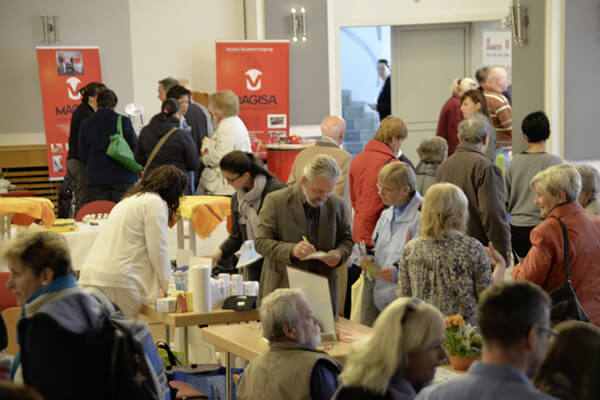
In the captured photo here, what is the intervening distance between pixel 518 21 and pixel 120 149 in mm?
3985

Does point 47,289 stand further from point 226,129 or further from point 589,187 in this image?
point 226,129

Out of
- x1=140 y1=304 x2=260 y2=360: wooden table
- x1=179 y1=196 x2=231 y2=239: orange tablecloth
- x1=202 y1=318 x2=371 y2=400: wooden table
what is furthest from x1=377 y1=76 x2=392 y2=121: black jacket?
x1=202 y1=318 x2=371 y2=400: wooden table

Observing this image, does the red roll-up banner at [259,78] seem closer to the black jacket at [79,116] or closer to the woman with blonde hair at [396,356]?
the black jacket at [79,116]

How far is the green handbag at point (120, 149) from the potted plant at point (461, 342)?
5.28 m

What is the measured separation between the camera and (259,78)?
11.6 m

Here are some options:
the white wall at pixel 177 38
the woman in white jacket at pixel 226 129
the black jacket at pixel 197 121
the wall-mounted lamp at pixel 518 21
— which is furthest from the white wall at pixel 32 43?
the wall-mounted lamp at pixel 518 21

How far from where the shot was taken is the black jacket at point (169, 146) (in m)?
7.68

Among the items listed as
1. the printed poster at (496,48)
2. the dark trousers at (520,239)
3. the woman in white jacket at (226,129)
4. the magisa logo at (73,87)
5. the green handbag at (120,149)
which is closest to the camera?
the dark trousers at (520,239)

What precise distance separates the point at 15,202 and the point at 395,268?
12.7 feet

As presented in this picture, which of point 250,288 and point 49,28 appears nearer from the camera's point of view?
point 250,288

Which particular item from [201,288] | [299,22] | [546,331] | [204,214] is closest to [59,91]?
[299,22]

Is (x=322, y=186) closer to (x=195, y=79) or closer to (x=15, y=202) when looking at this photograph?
(x=15, y=202)

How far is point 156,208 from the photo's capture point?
4680 mm

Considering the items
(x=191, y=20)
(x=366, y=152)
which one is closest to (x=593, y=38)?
(x=366, y=152)
